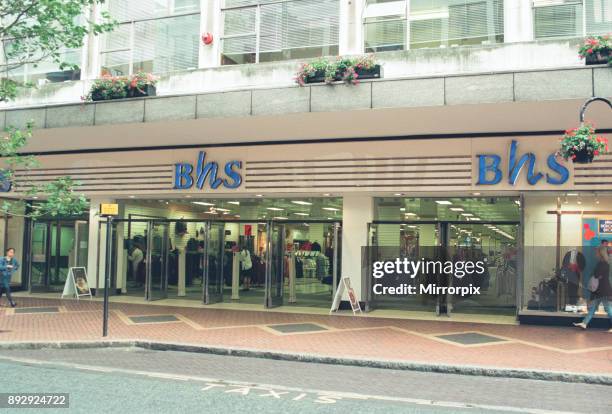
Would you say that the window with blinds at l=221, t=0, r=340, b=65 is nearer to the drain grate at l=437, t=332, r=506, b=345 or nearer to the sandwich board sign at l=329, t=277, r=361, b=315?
the sandwich board sign at l=329, t=277, r=361, b=315

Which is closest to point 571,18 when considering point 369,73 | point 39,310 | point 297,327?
point 369,73

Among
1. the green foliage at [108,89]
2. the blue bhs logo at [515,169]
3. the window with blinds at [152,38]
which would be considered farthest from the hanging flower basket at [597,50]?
the green foliage at [108,89]

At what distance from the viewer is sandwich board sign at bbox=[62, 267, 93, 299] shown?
17.5 m

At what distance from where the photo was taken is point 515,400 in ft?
23.9

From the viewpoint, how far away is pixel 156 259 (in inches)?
679

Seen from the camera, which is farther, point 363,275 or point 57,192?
point 363,275

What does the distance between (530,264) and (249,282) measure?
7299mm

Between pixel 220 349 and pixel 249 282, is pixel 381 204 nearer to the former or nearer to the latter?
pixel 249 282

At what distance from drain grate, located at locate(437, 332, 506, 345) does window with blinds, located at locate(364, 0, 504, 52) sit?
6010 mm

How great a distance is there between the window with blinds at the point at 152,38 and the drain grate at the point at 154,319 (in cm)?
608

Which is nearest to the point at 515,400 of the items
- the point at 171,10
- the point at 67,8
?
the point at 67,8

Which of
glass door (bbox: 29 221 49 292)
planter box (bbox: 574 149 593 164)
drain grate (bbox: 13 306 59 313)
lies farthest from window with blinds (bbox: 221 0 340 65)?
glass door (bbox: 29 221 49 292)

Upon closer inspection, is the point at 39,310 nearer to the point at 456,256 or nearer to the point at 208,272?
the point at 208,272

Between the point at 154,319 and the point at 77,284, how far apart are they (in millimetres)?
5058
